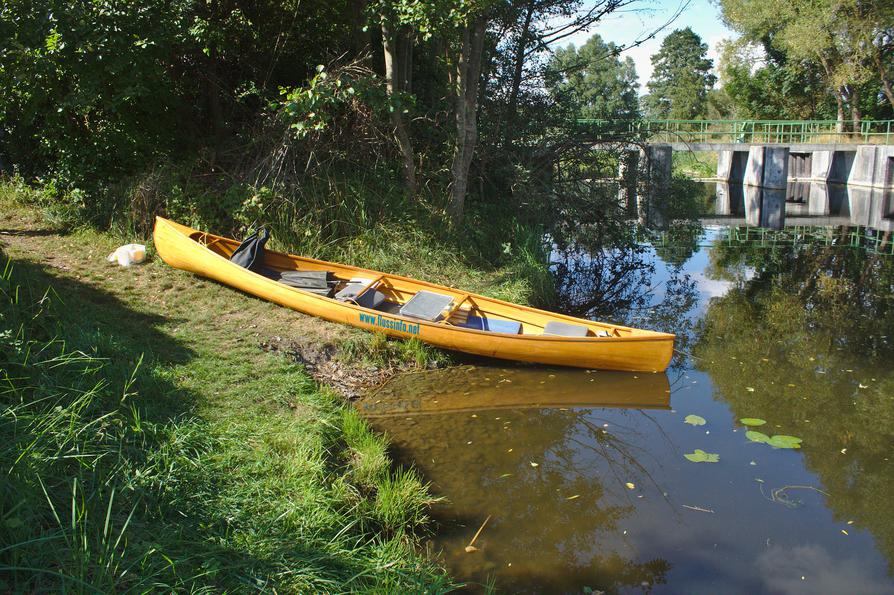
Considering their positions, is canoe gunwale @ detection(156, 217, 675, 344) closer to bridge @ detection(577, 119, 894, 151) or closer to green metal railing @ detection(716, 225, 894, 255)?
green metal railing @ detection(716, 225, 894, 255)

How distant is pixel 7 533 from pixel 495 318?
18.8 ft

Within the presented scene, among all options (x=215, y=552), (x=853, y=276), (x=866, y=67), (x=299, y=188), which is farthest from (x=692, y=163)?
(x=215, y=552)

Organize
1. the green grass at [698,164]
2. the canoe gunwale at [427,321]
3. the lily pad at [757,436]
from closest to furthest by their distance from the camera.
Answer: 1. the lily pad at [757,436]
2. the canoe gunwale at [427,321]
3. the green grass at [698,164]

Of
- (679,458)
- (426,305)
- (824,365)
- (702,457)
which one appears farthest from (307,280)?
(824,365)

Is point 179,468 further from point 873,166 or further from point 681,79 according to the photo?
point 681,79

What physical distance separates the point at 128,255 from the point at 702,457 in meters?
7.04

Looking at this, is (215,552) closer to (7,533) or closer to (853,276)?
(7,533)

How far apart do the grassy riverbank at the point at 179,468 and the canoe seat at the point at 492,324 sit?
2.14m

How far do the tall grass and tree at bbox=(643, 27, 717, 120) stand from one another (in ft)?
165

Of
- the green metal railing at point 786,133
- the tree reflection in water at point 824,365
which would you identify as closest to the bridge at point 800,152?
the green metal railing at point 786,133

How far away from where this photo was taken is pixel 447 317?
775 centimetres

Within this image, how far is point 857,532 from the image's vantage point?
472 centimetres

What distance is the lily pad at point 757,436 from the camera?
598cm

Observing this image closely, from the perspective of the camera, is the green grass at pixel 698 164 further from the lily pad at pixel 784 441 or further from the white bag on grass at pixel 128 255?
the lily pad at pixel 784 441
